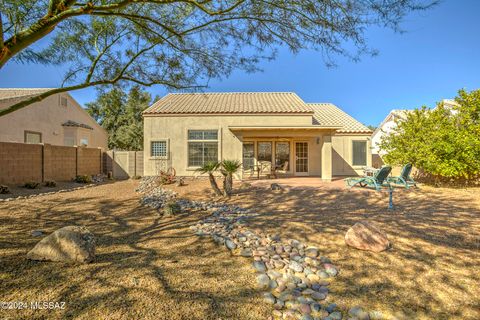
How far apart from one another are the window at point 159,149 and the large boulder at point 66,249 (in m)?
11.1

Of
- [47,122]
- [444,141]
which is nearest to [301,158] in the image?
[444,141]

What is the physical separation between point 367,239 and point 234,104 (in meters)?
13.0

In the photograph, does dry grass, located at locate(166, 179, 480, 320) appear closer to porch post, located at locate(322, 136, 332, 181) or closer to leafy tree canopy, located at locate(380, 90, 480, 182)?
leafy tree canopy, located at locate(380, 90, 480, 182)

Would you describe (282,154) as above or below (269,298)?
above

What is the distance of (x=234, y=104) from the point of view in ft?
52.1

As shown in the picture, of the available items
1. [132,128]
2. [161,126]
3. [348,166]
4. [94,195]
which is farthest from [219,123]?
[132,128]

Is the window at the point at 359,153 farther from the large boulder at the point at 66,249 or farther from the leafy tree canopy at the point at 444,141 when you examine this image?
the large boulder at the point at 66,249

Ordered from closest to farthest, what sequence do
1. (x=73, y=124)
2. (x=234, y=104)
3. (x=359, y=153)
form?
(x=234, y=104) → (x=359, y=153) → (x=73, y=124)

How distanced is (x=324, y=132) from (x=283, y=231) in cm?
929

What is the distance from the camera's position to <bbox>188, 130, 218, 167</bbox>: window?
46.9 feet

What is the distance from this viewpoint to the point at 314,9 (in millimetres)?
4016

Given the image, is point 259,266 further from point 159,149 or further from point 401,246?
point 159,149

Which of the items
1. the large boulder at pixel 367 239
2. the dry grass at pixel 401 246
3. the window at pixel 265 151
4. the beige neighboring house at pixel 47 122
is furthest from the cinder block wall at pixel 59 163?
the large boulder at pixel 367 239

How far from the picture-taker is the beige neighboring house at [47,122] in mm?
14180
